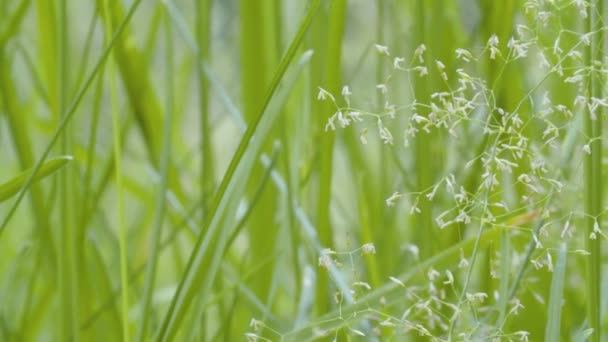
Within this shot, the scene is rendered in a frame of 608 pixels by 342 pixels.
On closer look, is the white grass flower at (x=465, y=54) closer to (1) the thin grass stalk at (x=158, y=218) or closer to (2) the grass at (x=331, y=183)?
(2) the grass at (x=331, y=183)

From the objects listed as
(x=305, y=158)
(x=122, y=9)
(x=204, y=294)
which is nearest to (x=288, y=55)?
(x=204, y=294)

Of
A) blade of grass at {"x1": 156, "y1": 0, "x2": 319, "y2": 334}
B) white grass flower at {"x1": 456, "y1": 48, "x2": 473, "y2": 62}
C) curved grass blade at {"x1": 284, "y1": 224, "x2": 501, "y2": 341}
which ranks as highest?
white grass flower at {"x1": 456, "y1": 48, "x2": 473, "y2": 62}

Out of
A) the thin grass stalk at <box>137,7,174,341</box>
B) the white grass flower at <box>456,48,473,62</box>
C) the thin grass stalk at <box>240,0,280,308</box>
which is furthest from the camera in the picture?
the thin grass stalk at <box>240,0,280,308</box>

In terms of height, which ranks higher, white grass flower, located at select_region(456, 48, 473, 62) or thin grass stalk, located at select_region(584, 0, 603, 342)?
white grass flower, located at select_region(456, 48, 473, 62)

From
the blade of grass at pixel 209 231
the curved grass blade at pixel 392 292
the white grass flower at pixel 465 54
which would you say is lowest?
the curved grass blade at pixel 392 292

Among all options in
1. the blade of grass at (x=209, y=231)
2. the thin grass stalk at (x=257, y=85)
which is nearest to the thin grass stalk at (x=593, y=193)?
the blade of grass at (x=209, y=231)

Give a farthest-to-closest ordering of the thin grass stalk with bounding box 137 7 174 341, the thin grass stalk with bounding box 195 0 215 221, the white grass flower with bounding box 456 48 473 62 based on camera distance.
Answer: the thin grass stalk with bounding box 195 0 215 221, the thin grass stalk with bounding box 137 7 174 341, the white grass flower with bounding box 456 48 473 62

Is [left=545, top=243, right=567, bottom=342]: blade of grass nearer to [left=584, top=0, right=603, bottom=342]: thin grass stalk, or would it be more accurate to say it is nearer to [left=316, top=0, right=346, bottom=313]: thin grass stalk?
[left=584, top=0, right=603, bottom=342]: thin grass stalk

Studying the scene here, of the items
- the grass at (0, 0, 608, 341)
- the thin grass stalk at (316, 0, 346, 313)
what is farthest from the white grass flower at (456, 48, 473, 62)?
the thin grass stalk at (316, 0, 346, 313)

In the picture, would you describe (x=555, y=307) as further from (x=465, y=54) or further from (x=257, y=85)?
(x=257, y=85)
